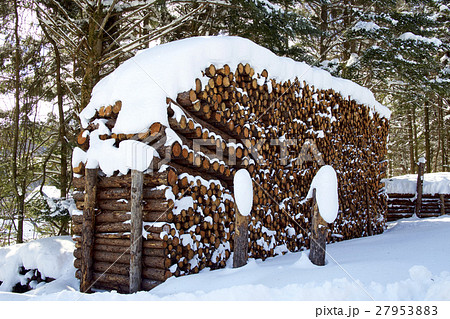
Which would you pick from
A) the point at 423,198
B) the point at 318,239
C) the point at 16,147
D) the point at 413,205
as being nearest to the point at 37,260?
the point at 16,147

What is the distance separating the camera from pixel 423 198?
15.3 meters

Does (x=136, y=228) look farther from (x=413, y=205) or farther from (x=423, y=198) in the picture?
(x=423, y=198)

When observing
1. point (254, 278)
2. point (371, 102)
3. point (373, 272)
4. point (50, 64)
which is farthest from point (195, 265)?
point (50, 64)

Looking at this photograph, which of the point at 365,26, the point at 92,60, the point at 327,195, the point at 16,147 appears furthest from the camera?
the point at 365,26


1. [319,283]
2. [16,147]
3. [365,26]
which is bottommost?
[319,283]

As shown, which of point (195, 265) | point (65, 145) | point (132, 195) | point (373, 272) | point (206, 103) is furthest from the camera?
point (65, 145)

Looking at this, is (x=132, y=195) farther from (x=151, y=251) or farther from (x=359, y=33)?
(x=359, y=33)

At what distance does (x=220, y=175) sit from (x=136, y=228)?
5.46 feet

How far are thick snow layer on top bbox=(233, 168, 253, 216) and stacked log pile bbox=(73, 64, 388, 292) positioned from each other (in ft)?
2.25

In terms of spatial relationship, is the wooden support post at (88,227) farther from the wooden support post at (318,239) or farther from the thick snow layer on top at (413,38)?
the thick snow layer on top at (413,38)

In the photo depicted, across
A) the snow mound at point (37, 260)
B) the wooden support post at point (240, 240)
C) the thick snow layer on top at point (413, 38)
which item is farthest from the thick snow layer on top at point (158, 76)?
the thick snow layer on top at point (413, 38)

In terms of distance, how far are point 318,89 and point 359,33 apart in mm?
5983

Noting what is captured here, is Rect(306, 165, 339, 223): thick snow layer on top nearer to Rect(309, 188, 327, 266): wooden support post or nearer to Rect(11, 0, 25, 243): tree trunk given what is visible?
Rect(309, 188, 327, 266): wooden support post

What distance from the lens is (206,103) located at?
5211 mm
